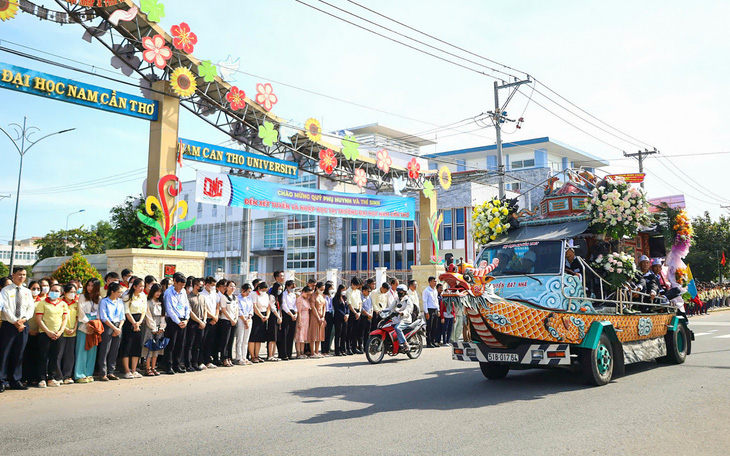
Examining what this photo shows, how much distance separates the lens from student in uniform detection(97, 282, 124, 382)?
952 cm

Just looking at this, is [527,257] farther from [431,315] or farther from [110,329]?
[110,329]

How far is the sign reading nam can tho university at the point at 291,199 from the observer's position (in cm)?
1659

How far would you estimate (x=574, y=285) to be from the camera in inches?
345

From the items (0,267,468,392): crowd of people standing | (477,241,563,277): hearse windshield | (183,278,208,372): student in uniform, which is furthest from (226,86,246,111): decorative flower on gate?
(477,241,563,277): hearse windshield

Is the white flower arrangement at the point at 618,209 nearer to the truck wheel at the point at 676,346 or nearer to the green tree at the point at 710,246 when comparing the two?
the truck wheel at the point at 676,346

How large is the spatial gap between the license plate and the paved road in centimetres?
48

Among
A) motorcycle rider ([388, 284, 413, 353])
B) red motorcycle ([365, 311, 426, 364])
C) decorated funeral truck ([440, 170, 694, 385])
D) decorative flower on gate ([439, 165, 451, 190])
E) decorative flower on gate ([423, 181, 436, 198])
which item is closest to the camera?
decorated funeral truck ([440, 170, 694, 385])

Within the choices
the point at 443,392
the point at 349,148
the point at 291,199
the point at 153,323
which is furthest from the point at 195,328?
the point at 349,148

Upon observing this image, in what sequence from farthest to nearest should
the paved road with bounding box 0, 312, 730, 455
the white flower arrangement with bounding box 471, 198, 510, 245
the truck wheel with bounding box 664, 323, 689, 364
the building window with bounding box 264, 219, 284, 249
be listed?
1. the building window with bounding box 264, 219, 284, 249
2. the truck wheel with bounding box 664, 323, 689, 364
3. the white flower arrangement with bounding box 471, 198, 510, 245
4. the paved road with bounding box 0, 312, 730, 455

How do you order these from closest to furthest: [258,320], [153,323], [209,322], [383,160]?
[153,323]
[209,322]
[258,320]
[383,160]

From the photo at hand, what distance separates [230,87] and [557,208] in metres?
10.7

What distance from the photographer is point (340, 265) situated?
51.2 metres

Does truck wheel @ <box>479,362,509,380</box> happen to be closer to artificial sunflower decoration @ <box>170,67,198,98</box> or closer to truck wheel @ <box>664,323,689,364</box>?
truck wheel @ <box>664,323,689,364</box>

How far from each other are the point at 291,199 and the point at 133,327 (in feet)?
32.0
